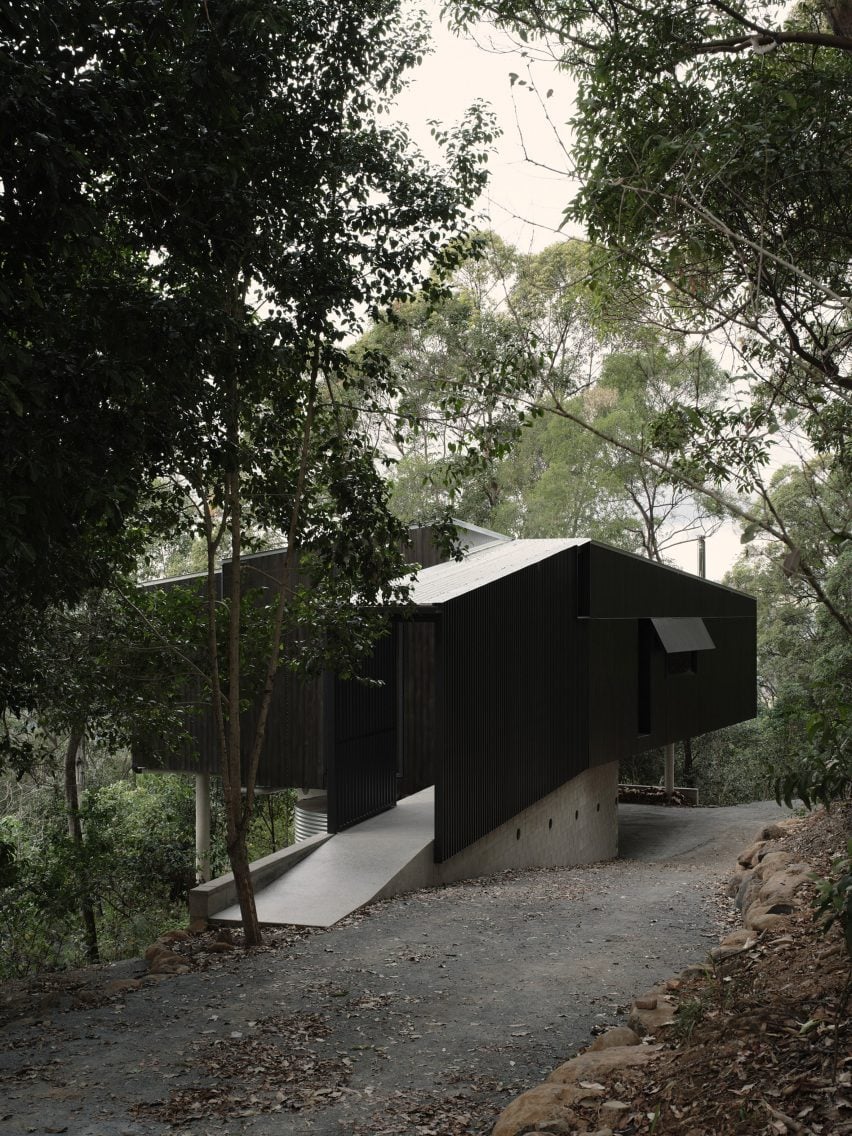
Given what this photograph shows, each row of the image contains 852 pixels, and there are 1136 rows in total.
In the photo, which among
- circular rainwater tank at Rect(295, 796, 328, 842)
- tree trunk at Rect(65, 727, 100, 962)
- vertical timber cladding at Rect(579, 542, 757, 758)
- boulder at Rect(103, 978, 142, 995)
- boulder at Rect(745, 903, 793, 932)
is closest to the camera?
boulder at Rect(745, 903, 793, 932)

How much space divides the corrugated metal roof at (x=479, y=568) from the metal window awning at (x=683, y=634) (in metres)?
2.69

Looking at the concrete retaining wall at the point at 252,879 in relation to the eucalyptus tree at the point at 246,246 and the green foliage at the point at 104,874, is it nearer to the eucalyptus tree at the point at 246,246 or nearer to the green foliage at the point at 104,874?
the eucalyptus tree at the point at 246,246

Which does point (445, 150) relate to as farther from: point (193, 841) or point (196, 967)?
point (193, 841)

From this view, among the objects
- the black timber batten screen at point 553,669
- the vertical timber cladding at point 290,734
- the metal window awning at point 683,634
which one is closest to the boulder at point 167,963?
the black timber batten screen at point 553,669

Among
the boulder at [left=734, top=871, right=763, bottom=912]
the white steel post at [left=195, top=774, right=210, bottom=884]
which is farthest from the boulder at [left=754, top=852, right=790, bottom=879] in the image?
the white steel post at [left=195, top=774, right=210, bottom=884]

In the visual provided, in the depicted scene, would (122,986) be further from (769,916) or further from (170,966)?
(769,916)

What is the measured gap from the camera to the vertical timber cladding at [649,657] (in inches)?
520

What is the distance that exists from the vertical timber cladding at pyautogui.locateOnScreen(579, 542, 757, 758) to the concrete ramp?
3.91m

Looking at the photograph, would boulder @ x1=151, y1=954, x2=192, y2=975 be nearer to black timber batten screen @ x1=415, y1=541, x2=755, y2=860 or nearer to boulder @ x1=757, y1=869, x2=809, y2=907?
black timber batten screen @ x1=415, y1=541, x2=755, y2=860

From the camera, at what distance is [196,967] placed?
648 centimetres

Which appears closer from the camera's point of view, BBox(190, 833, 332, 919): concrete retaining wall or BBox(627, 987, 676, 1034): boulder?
BBox(627, 987, 676, 1034): boulder

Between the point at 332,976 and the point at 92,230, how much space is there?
4404mm

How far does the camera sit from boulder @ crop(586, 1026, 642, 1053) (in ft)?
13.4

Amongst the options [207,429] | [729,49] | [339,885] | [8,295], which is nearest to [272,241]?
[207,429]
